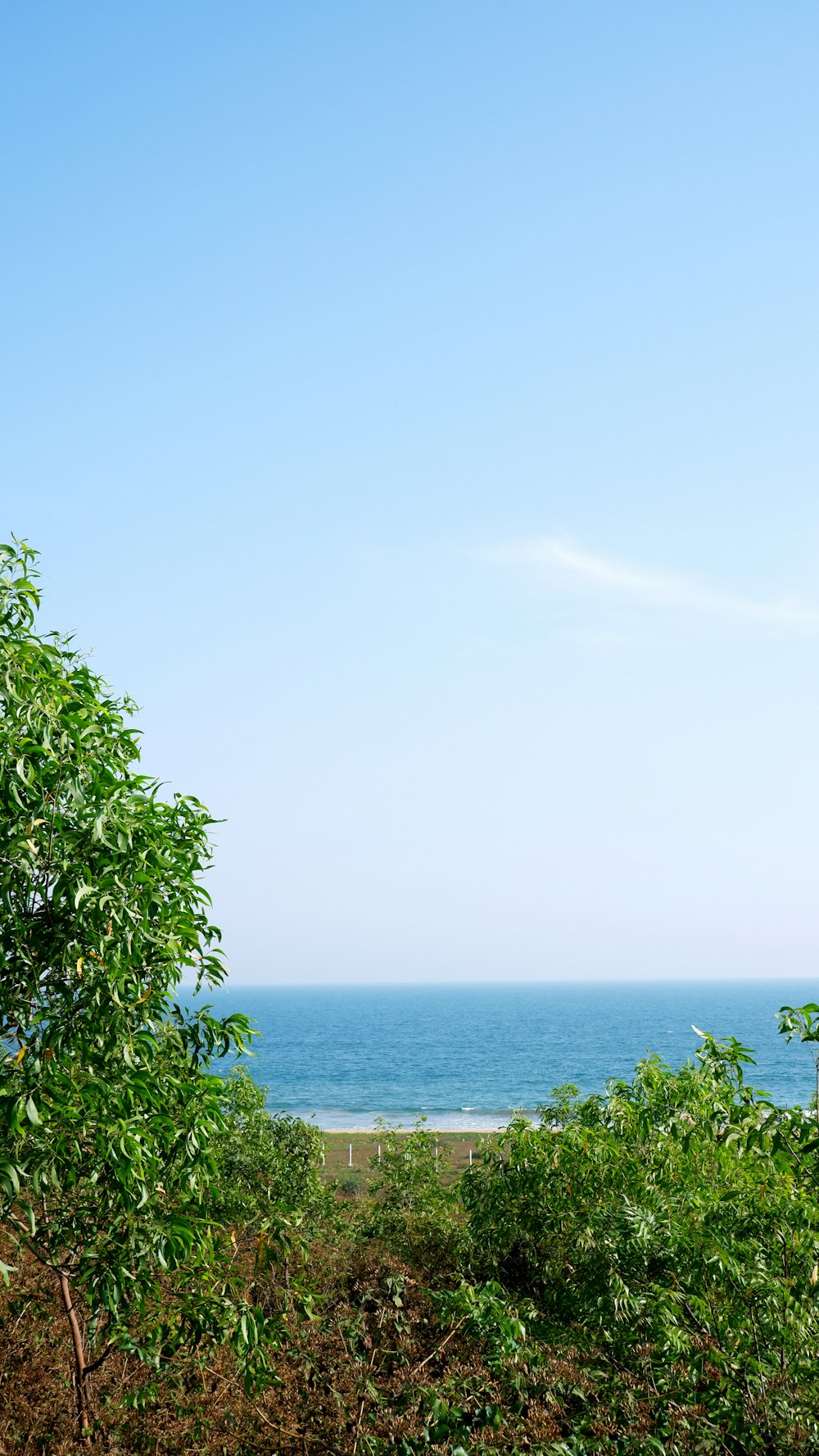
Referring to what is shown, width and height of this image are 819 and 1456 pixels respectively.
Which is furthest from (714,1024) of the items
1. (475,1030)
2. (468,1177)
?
(468,1177)

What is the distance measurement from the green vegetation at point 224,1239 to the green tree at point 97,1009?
17mm

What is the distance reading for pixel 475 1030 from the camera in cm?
18762

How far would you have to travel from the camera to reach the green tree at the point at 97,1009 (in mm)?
4844

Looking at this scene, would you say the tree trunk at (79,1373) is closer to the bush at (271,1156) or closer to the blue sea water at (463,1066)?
the bush at (271,1156)

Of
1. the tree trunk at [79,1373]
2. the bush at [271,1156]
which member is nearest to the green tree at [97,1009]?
the tree trunk at [79,1373]

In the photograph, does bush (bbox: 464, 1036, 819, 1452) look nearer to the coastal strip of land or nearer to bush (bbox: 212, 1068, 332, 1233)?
bush (bbox: 212, 1068, 332, 1233)

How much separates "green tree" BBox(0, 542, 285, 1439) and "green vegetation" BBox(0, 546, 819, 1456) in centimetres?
2

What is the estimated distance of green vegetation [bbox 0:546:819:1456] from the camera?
4996 mm

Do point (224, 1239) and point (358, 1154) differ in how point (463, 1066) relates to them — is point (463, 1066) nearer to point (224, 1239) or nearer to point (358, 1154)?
point (358, 1154)

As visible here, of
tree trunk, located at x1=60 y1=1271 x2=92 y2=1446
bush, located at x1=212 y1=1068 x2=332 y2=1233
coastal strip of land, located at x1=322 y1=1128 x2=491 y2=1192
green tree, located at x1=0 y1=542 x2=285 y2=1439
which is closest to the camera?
green tree, located at x1=0 y1=542 x2=285 y2=1439

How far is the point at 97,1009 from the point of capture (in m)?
4.94

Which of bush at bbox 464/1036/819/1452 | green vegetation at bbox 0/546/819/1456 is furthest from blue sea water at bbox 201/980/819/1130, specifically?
green vegetation at bbox 0/546/819/1456

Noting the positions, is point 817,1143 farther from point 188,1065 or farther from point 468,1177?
point 468,1177

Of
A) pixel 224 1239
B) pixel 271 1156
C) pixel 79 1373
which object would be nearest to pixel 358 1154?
pixel 271 1156
